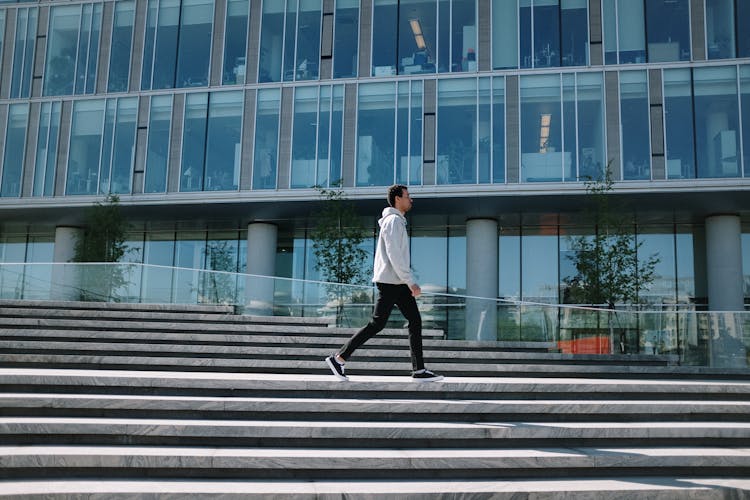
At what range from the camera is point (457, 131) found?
22953 mm

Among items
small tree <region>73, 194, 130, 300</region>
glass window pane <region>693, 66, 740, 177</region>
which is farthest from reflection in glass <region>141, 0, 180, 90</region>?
glass window pane <region>693, 66, 740, 177</region>

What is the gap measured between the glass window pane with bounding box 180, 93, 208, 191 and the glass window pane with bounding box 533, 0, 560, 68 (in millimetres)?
12118

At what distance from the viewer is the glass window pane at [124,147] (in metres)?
24.9

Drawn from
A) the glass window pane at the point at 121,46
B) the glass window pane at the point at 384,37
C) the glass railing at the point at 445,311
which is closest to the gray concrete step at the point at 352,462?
the glass railing at the point at 445,311

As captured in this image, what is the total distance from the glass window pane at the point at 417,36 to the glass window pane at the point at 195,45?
7.33 meters

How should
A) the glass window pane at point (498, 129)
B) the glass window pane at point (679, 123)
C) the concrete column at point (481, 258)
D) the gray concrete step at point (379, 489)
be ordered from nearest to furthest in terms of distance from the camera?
the gray concrete step at point (379, 489), the glass window pane at point (679, 123), the glass window pane at point (498, 129), the concrete column at point (481, 258)

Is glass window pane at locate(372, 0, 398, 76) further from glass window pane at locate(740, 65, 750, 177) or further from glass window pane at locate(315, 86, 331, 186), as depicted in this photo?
glass window pane at locate(740, 65, 750, 177)

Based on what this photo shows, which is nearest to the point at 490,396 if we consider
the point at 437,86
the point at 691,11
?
the point at 437,86

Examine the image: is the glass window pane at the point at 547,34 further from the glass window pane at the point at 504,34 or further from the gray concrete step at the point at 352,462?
the gray concrete step at the point at 352,462

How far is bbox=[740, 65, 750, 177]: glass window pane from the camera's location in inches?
832

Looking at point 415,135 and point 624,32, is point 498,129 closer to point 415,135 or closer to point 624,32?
point 415,135

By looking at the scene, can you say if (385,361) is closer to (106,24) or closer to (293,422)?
(293,422)

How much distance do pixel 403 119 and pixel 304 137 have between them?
361cm

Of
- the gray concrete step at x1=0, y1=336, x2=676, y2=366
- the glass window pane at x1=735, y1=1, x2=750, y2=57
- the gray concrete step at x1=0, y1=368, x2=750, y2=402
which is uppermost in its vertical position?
the glass window pane at x1=735, y1=1, x2=750, y2=57
